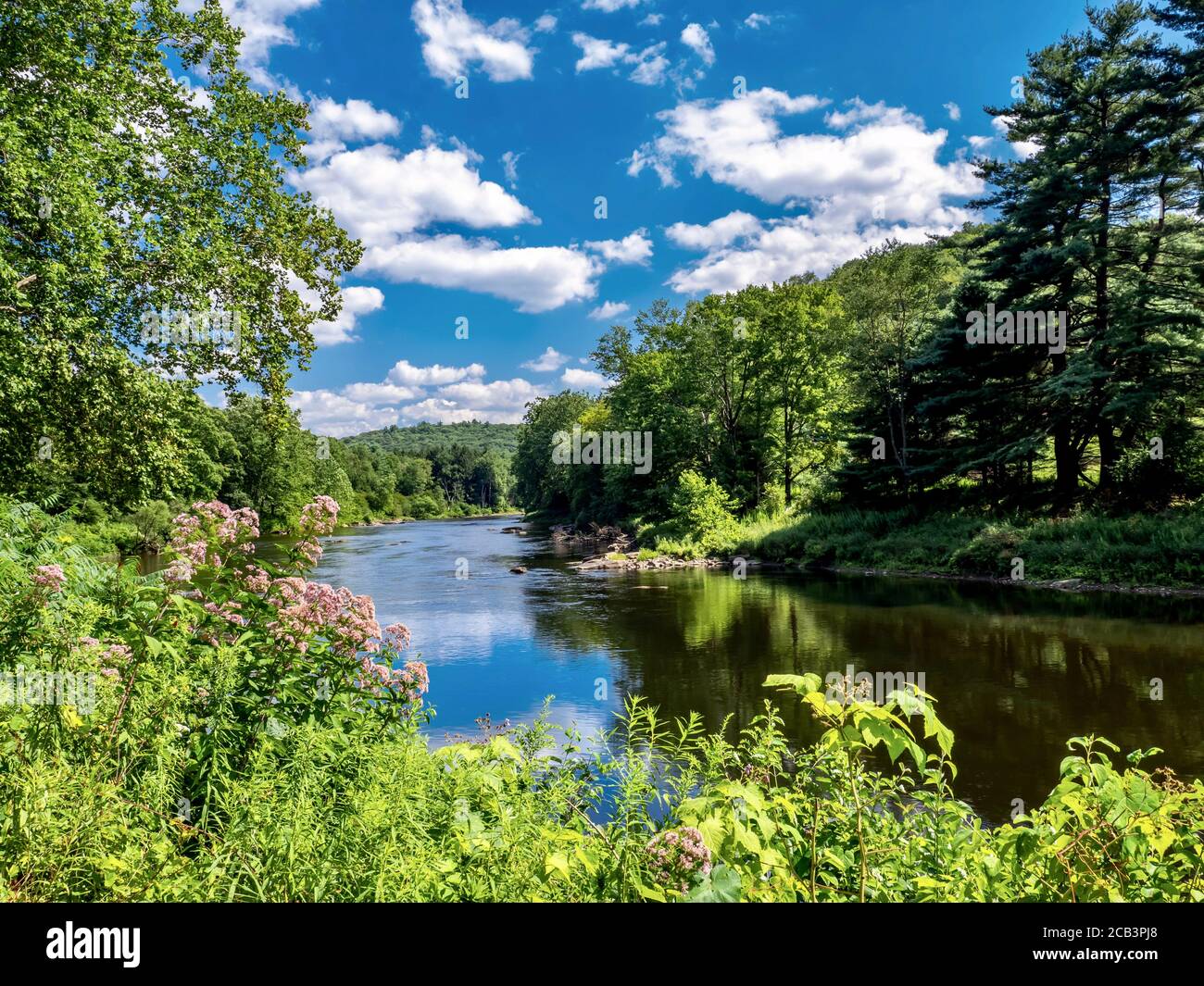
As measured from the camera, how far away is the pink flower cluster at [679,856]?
2.04m

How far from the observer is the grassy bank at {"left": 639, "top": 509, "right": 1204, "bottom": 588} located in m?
17.8

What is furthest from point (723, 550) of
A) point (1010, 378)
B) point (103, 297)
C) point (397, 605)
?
point (103, 297)

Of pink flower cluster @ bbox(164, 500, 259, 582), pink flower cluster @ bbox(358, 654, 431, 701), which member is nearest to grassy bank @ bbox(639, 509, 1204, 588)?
pink flower cluster @ bbox(358, 654, 431, 701)

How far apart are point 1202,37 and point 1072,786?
25.9 metres

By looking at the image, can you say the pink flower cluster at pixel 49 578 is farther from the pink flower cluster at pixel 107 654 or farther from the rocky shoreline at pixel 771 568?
the rocky shoreline at pixel 771 568

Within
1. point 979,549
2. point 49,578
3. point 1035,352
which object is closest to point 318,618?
point 49,578

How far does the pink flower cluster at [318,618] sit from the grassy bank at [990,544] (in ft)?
68.3

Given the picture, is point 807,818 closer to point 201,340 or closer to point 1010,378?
point 201,340

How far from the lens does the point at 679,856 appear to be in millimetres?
2084

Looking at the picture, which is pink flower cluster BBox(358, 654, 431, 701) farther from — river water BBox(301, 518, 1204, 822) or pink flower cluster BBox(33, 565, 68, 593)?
river water BBox(301, 518, 1204, 822)

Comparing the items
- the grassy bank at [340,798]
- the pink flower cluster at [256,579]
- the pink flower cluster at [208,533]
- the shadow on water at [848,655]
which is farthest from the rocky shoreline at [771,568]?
the pink flower cluster at [208,533]

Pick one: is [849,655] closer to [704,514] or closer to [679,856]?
[679,856]

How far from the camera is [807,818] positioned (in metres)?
3.29

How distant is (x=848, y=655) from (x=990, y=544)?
39.6ft
